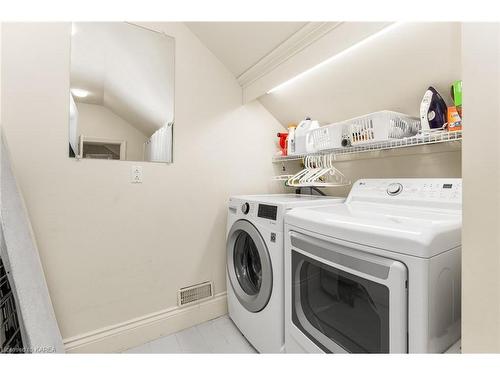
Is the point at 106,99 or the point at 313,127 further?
the point at 313,127

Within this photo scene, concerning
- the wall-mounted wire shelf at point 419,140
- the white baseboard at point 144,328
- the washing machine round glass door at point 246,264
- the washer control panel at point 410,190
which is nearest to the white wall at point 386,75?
the wall-mounted wire shelf at point 419,140

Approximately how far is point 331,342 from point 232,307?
0.94 metres

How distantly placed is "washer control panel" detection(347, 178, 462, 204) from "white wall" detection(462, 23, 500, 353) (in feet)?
2.35

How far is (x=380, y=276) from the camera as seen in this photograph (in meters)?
0.72

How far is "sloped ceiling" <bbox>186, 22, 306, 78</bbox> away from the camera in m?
1.43

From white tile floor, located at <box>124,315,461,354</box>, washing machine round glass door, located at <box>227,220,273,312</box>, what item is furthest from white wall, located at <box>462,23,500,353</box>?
white tile floor, located at <box>124,315,461,354</box>

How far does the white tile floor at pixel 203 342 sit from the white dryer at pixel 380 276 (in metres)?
0.53

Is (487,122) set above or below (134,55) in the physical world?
below

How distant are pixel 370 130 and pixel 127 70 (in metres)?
1.63

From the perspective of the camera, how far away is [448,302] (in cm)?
70

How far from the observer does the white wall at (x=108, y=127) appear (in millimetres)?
1405

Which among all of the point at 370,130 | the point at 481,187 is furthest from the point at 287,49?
the point at 481,187
